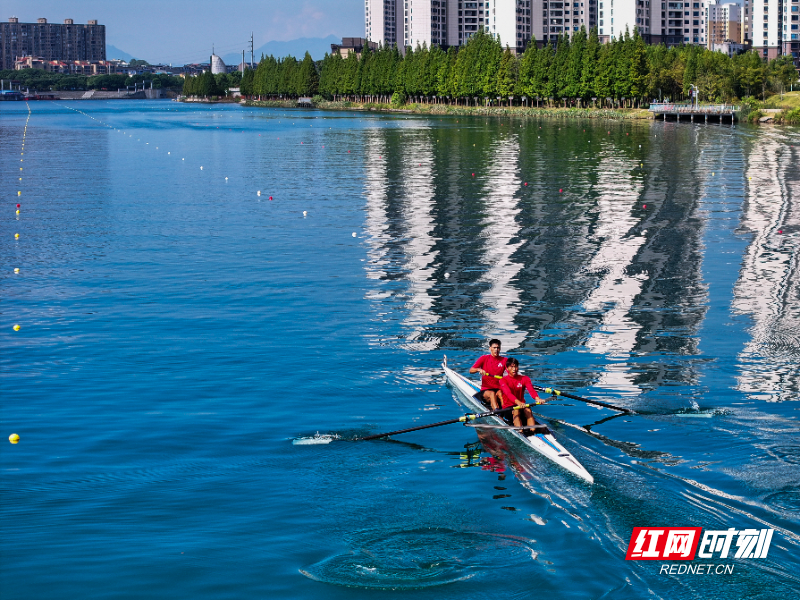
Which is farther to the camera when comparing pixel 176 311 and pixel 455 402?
pixel 176 311

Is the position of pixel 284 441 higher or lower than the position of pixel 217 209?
lower

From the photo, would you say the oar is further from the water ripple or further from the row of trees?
the row of trees

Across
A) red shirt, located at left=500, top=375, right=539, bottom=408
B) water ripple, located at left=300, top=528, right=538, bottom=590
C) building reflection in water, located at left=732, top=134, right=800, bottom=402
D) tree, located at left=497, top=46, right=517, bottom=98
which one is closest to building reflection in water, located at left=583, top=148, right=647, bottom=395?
building reflection in water, located at left=732, top=134, right=800, bottom=402

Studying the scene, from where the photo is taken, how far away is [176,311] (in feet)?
105

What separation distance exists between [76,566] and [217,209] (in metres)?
43.4

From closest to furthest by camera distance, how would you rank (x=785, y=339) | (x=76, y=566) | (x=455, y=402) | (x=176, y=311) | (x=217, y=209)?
1. (x=76, y=566)
2. (x=455, y=402)
3. (x=785, y=339)
4. (x=176, y=311)
5. (x=217, y=209)

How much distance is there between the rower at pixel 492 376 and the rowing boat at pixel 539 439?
283mm

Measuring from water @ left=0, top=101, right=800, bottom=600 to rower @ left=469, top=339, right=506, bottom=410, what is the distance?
1120 millimetres

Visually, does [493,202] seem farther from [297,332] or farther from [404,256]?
[297,332]

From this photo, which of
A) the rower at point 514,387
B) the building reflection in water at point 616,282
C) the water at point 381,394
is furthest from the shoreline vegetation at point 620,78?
the rower at point 514,387

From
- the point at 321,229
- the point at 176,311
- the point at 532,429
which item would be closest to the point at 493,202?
the point at 321,229

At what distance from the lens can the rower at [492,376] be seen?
22.2 meters

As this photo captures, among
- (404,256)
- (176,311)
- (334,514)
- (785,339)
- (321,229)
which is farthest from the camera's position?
(321,229)

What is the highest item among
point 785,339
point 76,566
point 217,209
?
point 217,209
